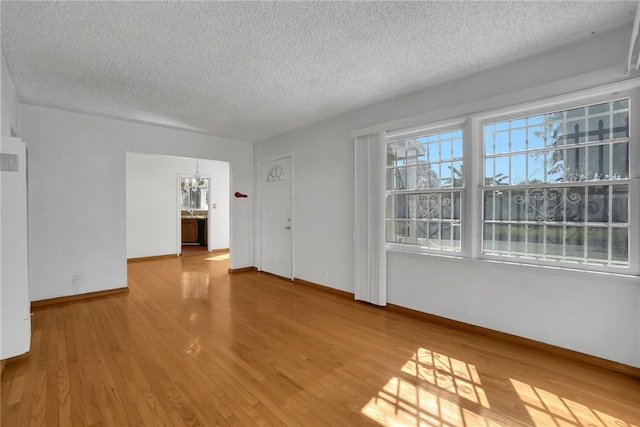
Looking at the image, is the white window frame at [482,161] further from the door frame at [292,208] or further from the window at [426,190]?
the door frame at [292,208]

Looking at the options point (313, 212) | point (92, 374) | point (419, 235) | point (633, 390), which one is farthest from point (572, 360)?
point (92, 374)

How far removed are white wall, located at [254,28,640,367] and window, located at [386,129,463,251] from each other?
236 mm

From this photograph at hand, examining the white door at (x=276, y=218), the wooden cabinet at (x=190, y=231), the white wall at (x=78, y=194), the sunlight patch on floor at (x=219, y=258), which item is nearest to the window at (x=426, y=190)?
the white door at (x=276, y=218)

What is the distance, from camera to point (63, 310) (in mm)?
3822

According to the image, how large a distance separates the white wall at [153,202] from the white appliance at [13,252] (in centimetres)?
493

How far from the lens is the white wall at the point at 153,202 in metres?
7.13

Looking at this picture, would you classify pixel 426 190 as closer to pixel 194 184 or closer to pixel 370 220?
pixel 370 220

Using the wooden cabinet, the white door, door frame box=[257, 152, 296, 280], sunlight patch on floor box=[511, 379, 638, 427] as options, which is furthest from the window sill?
the wooden cabinet

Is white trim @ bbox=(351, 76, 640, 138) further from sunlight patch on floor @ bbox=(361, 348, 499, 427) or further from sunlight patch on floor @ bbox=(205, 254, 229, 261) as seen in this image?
sunlight patch on floor @ bbox=(205, 254, 229, 261)

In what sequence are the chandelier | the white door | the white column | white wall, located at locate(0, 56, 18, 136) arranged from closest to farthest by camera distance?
→ white wall, located at locate(0, 56, 18, 136), the white column, the white door, the chandelier

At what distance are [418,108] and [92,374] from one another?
4.05 m

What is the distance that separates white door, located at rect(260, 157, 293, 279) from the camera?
5418mm

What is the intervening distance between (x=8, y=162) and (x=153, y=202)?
535 centimetres

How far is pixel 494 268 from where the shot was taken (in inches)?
117
